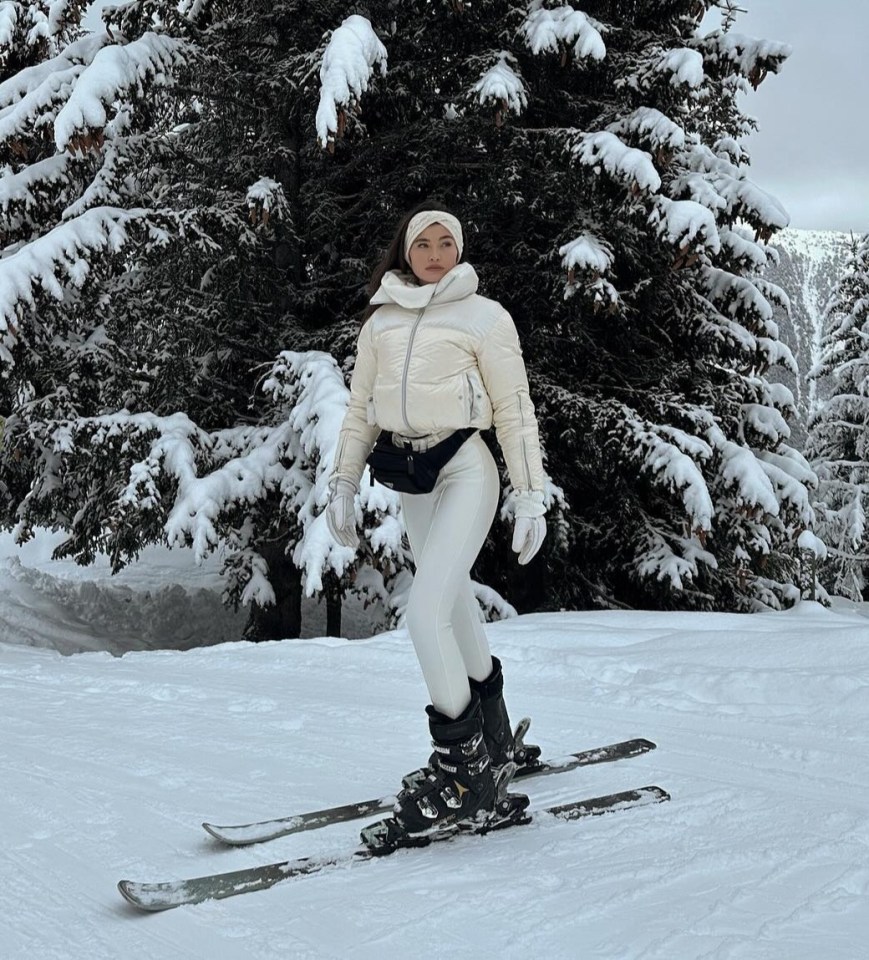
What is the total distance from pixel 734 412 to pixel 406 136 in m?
4.75

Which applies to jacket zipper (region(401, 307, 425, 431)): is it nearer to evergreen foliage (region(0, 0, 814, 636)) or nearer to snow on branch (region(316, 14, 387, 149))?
evergreen foliage (region(0, 0, 814, 636))

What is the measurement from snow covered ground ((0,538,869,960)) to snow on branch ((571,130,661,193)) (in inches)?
150

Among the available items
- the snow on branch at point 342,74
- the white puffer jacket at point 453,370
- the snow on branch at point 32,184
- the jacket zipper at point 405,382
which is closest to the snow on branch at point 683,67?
the snow on branch at point 342,74

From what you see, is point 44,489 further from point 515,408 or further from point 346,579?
point 515,408

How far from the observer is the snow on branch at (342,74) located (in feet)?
24.8

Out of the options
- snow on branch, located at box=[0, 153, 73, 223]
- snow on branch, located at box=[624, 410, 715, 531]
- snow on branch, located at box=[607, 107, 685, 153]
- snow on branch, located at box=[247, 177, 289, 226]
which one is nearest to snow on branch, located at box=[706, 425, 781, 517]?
snow on branch, located at box=[624, 410, 715, 531]

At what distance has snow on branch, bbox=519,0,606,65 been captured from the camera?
27.2ft

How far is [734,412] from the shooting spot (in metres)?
10.5

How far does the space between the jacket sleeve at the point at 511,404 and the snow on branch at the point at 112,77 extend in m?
5.71

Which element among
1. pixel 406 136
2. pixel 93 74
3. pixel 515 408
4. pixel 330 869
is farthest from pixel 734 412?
pixel 330 869

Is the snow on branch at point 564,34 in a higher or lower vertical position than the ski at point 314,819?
higher

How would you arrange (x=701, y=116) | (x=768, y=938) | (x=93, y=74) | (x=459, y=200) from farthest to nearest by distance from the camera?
1. (x=701, y=116)
2. (x=459, y=200)
3. (x=93, y=74)
4. (x=768, y=938)

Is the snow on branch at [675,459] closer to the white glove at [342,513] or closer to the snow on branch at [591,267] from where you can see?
the snow on branch at [591,267]

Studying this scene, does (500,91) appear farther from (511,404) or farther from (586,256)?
(511,404)
